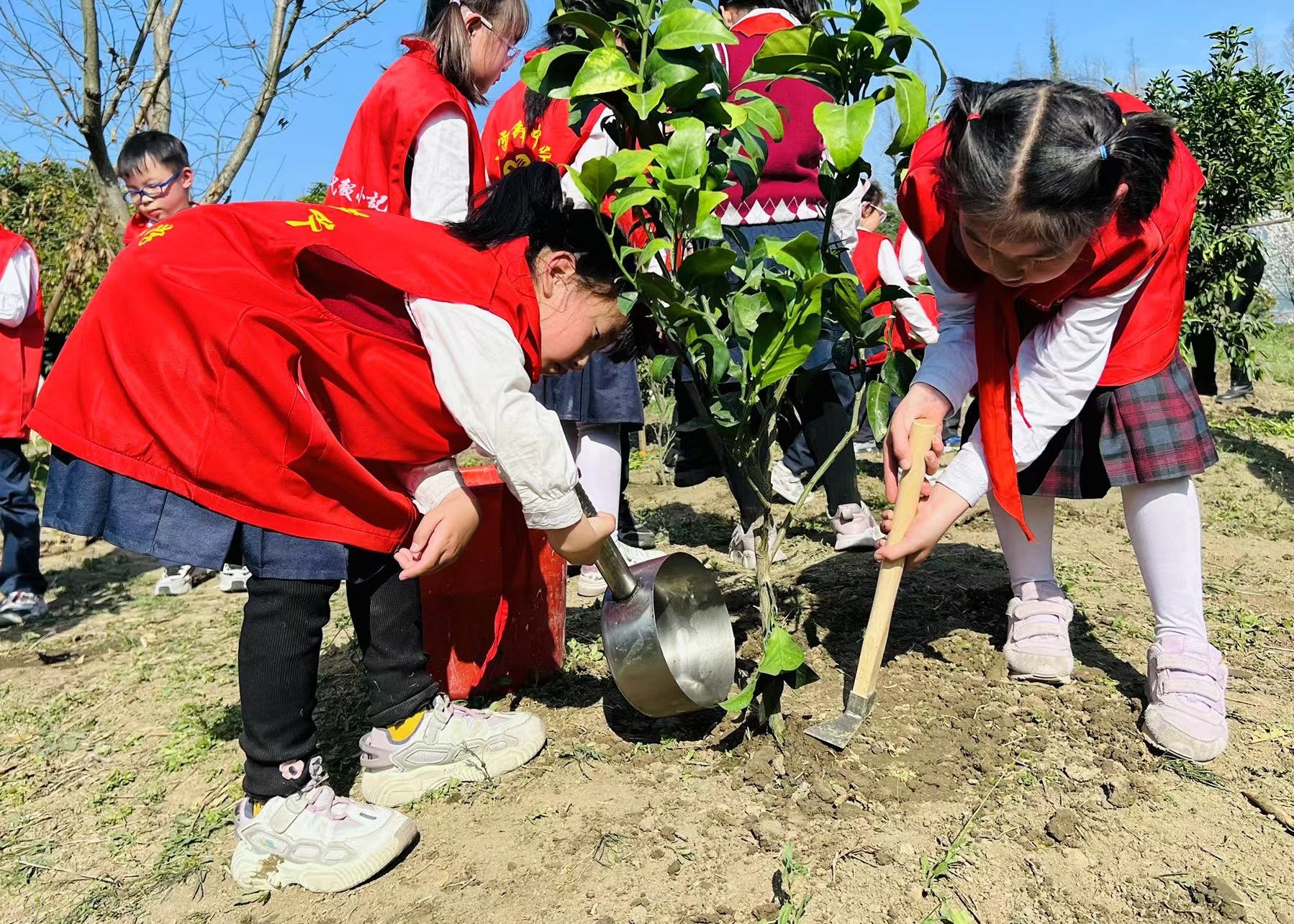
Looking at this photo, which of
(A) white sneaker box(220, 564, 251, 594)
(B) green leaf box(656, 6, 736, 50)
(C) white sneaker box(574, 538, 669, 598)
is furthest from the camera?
(A) white sneaker box(220, 564, 251, 594)

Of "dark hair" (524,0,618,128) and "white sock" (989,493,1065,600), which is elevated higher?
"dark hair" (524,0,618,128)

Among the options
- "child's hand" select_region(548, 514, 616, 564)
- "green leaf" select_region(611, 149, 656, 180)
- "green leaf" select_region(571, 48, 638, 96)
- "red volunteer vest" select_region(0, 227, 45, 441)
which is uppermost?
"green leaf" select_region(571, 48, 638, 96)

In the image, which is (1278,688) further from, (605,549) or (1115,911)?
(605,549)

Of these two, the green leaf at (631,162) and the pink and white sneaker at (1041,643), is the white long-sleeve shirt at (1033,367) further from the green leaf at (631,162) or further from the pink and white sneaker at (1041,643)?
the green leaf at (631,162)

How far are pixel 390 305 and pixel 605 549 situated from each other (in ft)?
1.97

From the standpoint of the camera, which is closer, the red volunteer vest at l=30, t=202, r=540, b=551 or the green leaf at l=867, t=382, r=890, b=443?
the red volunteer vest at l=30, t=202, r=540, b=551

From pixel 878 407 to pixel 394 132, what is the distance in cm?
141

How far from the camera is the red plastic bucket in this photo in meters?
2.17

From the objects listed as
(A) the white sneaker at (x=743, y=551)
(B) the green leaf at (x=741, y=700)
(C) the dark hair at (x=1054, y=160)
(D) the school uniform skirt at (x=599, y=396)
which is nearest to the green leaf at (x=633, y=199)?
(C) the dark hair at (x=1054, y=160)

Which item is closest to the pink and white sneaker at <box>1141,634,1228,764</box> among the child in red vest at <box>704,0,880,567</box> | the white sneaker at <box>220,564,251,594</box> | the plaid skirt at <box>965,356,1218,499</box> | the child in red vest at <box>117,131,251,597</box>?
the plaid skirt at <box>965,356,1218,499</box>

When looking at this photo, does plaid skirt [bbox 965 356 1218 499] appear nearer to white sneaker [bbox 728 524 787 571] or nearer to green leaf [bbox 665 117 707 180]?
green leaf [bbox 665 117 707 180]

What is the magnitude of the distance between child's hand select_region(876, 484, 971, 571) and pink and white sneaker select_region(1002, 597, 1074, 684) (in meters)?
0.43

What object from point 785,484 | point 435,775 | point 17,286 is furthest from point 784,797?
point 17,286

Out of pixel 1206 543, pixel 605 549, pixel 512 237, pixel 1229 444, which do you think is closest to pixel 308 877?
pixel 605 549
